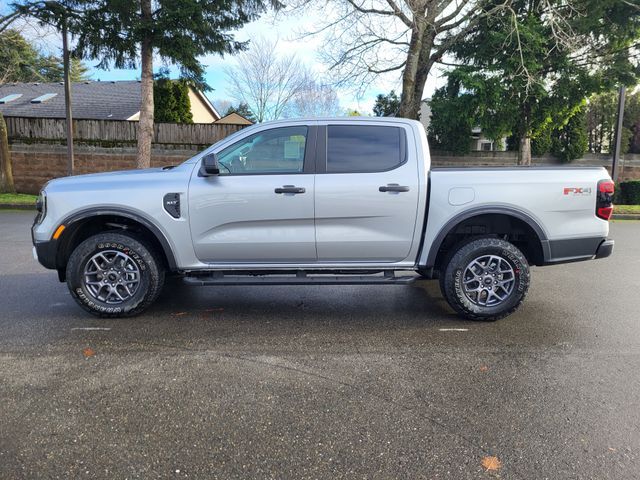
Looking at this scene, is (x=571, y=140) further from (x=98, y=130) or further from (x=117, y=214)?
(x=117, y=214)

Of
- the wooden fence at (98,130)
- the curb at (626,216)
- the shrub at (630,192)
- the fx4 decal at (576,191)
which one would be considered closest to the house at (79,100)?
the wooden fence at (98,130)

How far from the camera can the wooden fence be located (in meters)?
17.2

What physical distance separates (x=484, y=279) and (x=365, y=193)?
1457 millimetres

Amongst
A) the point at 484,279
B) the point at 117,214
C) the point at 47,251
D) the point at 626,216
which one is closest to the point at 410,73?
the point at 626,216

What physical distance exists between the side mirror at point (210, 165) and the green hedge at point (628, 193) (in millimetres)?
16918

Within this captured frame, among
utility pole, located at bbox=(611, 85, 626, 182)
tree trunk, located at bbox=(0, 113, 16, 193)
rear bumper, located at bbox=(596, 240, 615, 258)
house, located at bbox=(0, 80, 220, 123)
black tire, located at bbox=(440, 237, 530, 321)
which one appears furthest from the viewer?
house, located at bbox=(0, 80, 220, 123)

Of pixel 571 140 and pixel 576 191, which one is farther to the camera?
pixel 571 140

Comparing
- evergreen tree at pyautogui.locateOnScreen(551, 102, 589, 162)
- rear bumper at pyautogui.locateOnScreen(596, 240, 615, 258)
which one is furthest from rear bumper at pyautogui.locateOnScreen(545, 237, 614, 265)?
evergreen tree at pyautogui.locateOnScreen(551, 102, 589, 162)

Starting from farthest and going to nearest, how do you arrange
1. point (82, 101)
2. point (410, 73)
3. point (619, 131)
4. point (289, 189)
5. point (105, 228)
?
1. point (82, 101)
2. point (619, 131)
3. point (410, 73)
4. point (105, 228)
5. point (289, 189)

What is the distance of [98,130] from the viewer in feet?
56.8

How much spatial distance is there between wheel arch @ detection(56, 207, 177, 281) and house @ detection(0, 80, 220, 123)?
20614 millimetres

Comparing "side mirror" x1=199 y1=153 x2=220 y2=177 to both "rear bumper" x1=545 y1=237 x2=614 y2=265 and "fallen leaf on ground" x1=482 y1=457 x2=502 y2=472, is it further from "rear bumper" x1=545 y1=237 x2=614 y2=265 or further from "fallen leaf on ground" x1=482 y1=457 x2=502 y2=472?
"rear bumper" x1=545 y1=237 x2=614 y2=265

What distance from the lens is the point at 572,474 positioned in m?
2.35

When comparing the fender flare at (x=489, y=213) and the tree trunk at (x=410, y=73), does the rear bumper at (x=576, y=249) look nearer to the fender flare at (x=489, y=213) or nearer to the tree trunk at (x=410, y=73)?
the fender flare at (x=489, y=213)
